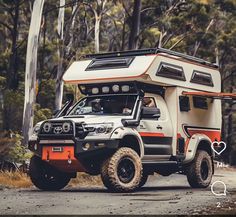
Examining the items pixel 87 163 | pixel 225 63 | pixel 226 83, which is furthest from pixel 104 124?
pixel 226 83

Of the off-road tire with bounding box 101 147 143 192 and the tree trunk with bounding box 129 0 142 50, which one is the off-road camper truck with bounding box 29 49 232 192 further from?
the tree trunk with bounding box 129 0 142 50

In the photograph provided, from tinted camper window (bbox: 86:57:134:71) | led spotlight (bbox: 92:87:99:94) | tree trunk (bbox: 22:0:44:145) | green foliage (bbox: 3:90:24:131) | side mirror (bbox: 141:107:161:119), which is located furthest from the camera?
green foliage (bbox: 3:90:24:131)

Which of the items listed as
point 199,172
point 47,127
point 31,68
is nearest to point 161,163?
point 199,172

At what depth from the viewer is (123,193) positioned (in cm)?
1156

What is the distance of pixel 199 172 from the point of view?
14141 mm

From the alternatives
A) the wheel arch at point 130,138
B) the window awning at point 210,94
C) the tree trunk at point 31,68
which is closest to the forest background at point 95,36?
the tree trunk at point 31,68

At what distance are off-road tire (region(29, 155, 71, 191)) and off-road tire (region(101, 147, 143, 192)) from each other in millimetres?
1770

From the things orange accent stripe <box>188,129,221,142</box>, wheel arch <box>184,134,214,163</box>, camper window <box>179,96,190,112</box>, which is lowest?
wheel arch <box>184,134,214,163</box>

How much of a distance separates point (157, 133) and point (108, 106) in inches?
50.3

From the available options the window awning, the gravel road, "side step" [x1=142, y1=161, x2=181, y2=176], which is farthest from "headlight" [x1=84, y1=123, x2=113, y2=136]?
the window awning

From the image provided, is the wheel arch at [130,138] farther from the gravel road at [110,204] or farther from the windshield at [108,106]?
the gravel road at [110,204]

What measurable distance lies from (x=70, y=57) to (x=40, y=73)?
391cm

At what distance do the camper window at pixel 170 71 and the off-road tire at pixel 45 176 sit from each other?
3192 mm

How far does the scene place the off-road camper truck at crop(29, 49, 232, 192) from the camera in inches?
458
